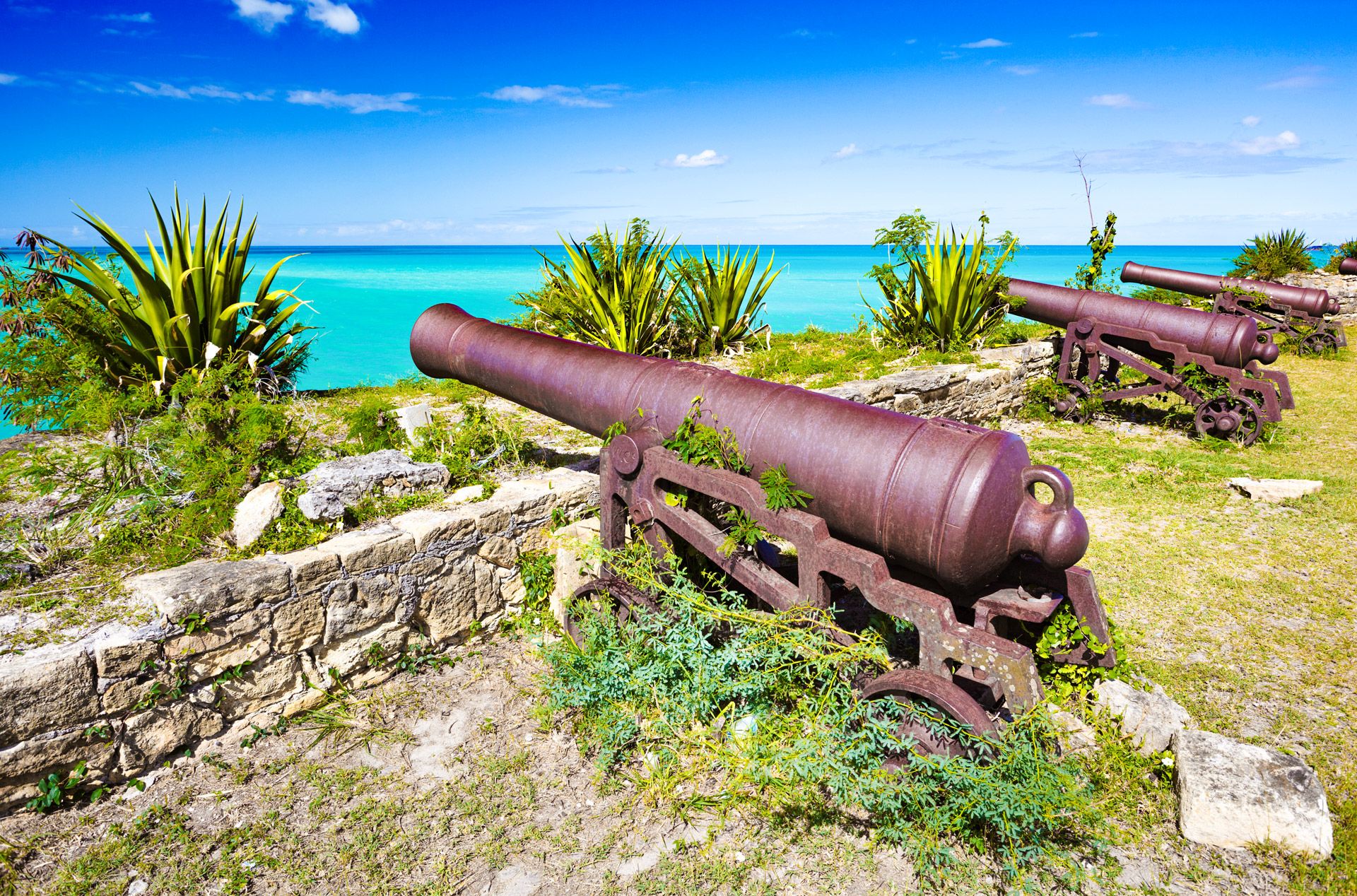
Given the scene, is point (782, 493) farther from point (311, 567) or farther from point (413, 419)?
point (413, 419)

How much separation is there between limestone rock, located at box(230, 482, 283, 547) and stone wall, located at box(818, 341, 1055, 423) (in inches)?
174

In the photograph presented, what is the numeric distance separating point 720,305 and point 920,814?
7478 millimetres

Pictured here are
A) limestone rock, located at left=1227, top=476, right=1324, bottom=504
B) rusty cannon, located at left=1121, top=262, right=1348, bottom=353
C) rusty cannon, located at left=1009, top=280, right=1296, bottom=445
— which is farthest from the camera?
rusty cannon, located at left=1121, top=262, right=1348, bottom=353

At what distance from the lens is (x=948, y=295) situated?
9164mm

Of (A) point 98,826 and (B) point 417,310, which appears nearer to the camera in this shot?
(A) point 98,826

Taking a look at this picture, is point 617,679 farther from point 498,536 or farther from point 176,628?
point 176,628

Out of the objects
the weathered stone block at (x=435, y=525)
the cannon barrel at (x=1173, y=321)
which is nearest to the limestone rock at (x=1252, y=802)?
the weathered stone block at (x=435, y=525)

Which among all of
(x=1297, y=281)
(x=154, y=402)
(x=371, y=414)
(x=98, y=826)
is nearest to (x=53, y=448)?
(x=154, y=402)

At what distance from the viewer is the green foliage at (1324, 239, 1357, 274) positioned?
16250 mm

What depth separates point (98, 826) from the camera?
264cm

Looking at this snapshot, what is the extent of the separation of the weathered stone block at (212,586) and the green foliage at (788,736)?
3.94 ft

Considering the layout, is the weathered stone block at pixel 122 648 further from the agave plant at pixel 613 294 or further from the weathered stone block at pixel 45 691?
the agave plant at pixel 613 294

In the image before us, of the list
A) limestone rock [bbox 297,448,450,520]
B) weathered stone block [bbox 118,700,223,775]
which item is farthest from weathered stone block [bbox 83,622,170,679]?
limestone rock [bbox 297,448,450,520]

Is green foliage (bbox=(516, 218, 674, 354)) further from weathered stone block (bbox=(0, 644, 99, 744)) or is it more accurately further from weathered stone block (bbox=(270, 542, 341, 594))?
weathered stone block (bbox=(0, 644, 99, 744))
